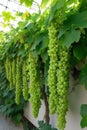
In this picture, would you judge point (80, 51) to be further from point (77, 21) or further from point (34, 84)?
point (34, 84)

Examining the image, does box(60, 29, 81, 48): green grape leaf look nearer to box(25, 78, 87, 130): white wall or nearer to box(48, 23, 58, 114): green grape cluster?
box(48, 23, 58, 114): green grape cluster

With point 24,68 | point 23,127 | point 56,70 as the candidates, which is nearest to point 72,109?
point 24,68

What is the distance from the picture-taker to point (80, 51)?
4.44 ft

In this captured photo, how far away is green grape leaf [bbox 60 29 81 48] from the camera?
117cm

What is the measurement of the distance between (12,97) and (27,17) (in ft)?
7.19

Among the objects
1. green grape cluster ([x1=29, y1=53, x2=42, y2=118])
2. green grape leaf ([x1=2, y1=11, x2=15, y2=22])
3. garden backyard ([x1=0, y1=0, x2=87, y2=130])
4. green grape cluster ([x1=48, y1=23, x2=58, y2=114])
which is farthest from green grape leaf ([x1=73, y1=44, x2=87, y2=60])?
green grape leaf ([x1=2, y1=11, x2=15, y2=22])

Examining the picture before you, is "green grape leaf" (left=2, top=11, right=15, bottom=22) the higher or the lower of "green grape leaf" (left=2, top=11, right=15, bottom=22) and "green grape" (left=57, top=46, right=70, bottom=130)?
the higher

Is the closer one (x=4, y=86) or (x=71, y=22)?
(x=71, y=22)

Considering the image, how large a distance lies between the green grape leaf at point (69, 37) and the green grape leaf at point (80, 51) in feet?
0.51

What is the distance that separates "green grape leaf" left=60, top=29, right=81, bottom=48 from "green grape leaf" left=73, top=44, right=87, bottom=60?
0.16 meters

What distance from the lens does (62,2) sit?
1184 millimetres

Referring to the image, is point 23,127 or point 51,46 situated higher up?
point 51,46

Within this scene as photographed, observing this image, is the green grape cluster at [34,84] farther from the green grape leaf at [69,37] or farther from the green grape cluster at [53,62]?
the green grape leaf at [69,37]

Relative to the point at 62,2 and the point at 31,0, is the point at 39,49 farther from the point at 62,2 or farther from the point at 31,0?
the point at 62,2
